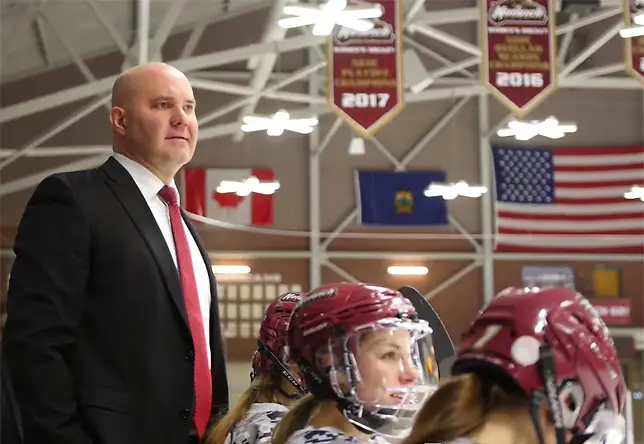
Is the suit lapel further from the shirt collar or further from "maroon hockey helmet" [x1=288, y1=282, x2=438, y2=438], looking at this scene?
"maroon hockey helmet" [x1=288, y1=282, x2=438, y2=438]

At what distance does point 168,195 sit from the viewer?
2.37 m

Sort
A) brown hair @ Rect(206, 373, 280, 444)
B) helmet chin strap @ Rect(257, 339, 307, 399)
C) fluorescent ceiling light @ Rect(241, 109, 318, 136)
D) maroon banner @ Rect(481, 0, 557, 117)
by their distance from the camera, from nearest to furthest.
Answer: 1. brown hair @ Rect(206, 373, 280, 444)
2. helmet chin strap @ Rect(257, 339, 307, 399)
3. maroon banner @ Rect(481, 0, 557, 117)
4. fluorescent ceiling light @ Rect(241, 109, 318, 136)

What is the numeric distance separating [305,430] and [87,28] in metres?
12.5

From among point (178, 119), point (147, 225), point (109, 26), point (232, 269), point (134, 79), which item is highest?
point (109, 26)

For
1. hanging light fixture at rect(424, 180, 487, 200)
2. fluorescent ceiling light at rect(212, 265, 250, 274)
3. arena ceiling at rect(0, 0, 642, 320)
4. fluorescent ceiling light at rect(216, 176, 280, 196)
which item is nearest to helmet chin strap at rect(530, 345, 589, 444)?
arena ceiling at rect(0, 0, 642, 320)

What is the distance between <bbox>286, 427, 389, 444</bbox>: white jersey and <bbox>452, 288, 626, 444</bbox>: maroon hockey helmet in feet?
1.41

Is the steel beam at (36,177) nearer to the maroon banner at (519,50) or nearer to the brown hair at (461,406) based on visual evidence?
the maroon banner at (519,50)

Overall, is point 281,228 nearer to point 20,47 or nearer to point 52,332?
point 20,47

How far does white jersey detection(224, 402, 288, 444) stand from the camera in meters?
2.28

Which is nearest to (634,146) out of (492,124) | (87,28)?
(492,124)

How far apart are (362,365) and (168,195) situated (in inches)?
27.3

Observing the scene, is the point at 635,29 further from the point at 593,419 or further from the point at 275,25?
the point at 275,25

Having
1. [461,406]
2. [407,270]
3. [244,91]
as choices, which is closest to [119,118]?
[461,406]

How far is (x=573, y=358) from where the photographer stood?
1.41 metres
